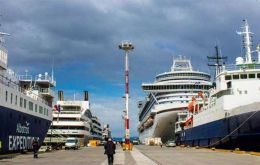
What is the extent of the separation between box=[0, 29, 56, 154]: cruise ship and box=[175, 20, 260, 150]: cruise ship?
1948 cm

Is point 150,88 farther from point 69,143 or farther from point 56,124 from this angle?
point 69,143

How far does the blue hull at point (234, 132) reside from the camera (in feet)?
107

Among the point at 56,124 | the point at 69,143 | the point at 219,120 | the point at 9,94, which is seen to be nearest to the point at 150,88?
the point at 56,124

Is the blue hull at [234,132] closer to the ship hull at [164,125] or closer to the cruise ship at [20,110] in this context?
the cruise ship at [20,110]

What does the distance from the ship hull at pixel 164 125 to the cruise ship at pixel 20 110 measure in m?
32.8

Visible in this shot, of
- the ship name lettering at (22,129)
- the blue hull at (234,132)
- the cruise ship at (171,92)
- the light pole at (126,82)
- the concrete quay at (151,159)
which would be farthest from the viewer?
the cruise ship at (171,92)

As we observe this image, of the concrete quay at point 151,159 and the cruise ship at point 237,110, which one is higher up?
the cruise ship at point 237,110

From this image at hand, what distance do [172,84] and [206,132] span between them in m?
37.8

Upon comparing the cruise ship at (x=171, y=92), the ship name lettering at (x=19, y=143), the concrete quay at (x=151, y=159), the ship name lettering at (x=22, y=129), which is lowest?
the concrete quay at (x=151, y=159)

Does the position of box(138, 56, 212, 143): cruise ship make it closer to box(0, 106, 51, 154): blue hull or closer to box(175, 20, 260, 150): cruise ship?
box(175, 20, 260, 150): cruise ship

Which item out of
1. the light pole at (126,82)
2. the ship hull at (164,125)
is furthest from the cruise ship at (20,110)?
the ship hull at (164,125)

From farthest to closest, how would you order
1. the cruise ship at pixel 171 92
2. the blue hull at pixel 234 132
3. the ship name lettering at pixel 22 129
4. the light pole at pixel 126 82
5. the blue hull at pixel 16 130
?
the cruise ship at pixel 171 92
the light pole at pixel 126 82
the ship name lettering at pixel 22 129
the blue hull at pixel 16 130
the blue hull at pixel 234 132

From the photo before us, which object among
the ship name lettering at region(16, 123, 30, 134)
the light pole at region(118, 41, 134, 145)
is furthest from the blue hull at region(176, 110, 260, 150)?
the ship name lettering at region(16, 123, 30, 134)

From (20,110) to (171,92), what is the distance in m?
52.2
